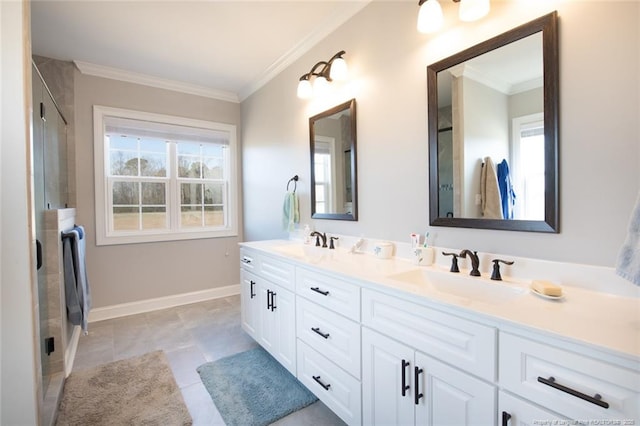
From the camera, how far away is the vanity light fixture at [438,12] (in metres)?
1.38

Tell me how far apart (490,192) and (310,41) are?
→ 1.98m

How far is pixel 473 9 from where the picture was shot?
1386 mm

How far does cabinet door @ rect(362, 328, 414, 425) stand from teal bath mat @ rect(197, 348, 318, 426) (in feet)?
1.98

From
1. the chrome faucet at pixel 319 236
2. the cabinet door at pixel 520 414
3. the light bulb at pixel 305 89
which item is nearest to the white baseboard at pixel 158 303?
the chrome faucet at pixel 319 236

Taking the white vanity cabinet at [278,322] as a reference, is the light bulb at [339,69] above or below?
above

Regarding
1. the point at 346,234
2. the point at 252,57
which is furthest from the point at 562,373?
the point at 252,57

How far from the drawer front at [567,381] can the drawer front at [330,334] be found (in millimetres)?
680

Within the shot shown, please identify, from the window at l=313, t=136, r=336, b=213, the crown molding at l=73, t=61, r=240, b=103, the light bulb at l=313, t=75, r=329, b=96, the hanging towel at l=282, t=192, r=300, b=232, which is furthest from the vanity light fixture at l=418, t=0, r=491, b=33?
the crown molding at l=73, t=61, r=240, b=103

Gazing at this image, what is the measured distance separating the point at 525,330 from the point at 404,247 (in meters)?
0.98

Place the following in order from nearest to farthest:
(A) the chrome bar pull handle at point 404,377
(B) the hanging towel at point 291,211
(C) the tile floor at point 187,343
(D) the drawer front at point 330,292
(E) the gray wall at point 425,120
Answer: (E) the gray wall at point 425,120, (A) the chrome bar pull handle at point 404,377, (D) the drawer front at point 330,292, (C) the tile floor at point 187,343, (B) the hanging towel at point 291,211

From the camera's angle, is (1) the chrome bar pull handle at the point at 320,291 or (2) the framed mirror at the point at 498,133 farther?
(1) the chrome bar pull handle at the point at 320,291

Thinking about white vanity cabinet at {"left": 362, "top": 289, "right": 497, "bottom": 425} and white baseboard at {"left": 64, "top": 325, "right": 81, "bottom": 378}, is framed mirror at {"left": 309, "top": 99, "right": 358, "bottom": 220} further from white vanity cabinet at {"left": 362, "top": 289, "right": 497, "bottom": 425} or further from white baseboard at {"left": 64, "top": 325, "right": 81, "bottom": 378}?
white baseboard at {"left": 64, "top": 325, "right": 81, "bottom": 378}

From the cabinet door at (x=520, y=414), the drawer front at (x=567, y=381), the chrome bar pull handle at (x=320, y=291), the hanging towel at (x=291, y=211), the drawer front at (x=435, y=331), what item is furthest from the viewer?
the hanging towel at (x=291, y=211)

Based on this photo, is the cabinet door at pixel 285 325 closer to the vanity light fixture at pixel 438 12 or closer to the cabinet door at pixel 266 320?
the cabinet door at pixel 266 320
